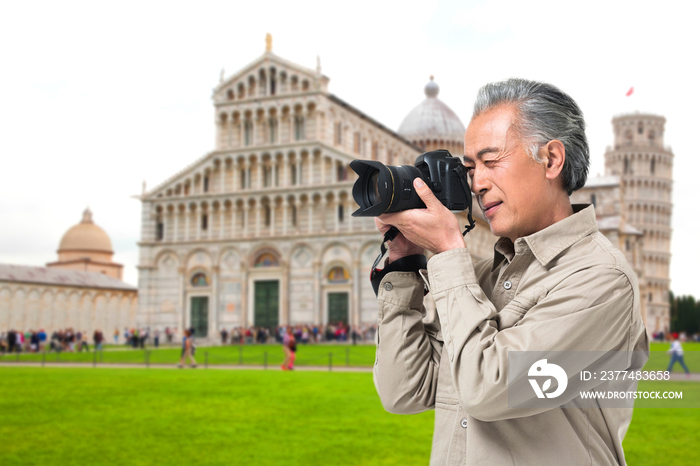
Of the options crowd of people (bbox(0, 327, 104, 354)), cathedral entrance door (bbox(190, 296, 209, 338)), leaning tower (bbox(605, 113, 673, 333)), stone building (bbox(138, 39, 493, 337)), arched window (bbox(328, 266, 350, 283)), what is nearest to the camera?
crowd of people (bbox(0, 327, 104, 354))

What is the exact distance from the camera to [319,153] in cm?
4438

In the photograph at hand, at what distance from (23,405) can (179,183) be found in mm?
36411

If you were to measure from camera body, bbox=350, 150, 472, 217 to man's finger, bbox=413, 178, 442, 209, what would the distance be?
0.03 m

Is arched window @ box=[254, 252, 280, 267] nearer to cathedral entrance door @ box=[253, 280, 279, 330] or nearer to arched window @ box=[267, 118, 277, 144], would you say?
cathedral entrance door @ box=[253, 280, 279, 330]

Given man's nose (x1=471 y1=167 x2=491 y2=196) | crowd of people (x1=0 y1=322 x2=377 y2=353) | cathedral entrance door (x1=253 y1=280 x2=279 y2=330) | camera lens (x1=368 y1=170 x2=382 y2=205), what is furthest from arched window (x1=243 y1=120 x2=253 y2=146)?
man's nose (x1=471 y1=167 x2=491 y2=196)

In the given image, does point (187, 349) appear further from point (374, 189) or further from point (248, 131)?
point (248, 131)

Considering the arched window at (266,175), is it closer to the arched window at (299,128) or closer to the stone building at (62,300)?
the arched window at (299,128)

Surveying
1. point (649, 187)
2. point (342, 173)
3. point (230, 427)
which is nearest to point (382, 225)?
point (230, 427)

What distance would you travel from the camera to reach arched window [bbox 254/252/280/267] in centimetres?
4516

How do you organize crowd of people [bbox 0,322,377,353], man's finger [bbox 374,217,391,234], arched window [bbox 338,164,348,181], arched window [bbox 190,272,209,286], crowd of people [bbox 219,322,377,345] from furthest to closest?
arched window [bbox 190,272,209,286] < arched window [bbox 338,164,348,181] < crowd of people [bbox 219,322,377,345] < crowd of people [bbox 0,322,377,353] < man's finger [bbox 374,217,391,234]

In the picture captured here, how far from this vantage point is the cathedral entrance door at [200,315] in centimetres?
4544

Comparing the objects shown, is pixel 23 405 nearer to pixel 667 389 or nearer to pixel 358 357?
pixel 667 389

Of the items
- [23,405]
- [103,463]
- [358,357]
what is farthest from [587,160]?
[358,357]

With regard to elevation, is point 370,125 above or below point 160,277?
above
